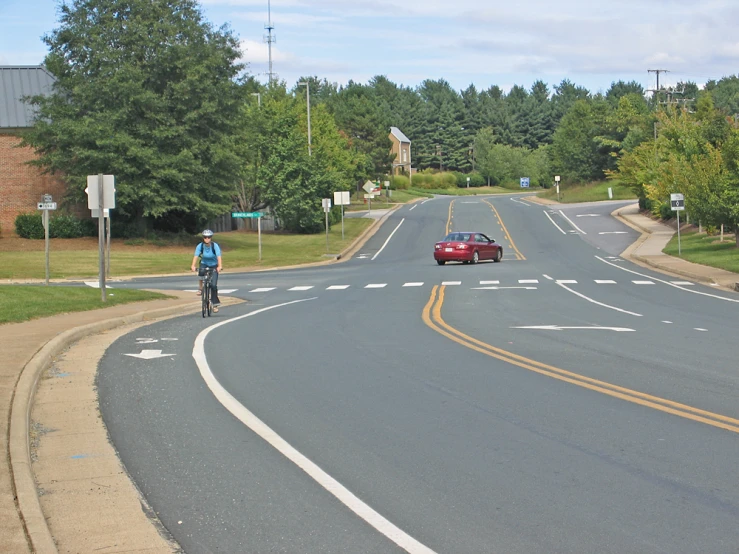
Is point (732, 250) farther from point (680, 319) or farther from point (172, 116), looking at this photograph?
point (172, 116)

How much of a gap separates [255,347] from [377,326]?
358 cm

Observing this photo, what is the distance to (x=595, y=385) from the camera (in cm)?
1057

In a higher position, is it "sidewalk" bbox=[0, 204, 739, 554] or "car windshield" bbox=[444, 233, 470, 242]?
"car windshield" bbox=[444, 233, 470, 242]

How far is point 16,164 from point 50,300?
3665cm

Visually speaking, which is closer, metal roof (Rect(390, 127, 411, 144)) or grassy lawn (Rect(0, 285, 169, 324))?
grassy lawn (Rect(0, 285, 169, 324))

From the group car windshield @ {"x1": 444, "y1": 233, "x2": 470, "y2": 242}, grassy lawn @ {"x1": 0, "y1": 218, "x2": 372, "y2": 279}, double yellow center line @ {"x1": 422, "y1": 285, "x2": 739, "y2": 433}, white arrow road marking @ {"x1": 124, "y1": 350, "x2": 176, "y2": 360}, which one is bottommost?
grassy lawn @ {"x1": 0, "y1": 218, "x2": 372, "y2": 279}

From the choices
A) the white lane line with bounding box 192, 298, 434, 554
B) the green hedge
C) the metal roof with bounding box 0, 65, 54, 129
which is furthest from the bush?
the white lane line with bounding box 192, 298, 434, 554

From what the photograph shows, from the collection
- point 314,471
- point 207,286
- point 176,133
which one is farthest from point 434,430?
point 176,133

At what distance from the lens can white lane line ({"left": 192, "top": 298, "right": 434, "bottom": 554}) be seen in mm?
5543

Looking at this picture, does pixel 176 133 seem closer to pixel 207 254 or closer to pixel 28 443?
pixel 207 254

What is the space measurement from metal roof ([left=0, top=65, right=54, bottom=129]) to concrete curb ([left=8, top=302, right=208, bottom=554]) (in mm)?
42628

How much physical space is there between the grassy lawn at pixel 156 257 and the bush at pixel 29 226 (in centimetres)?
164

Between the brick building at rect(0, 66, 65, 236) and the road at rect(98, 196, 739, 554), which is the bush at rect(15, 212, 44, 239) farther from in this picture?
the road at rect(98, 196, 739, 554)

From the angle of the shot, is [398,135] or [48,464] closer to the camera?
[48,464]
